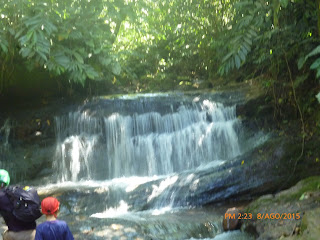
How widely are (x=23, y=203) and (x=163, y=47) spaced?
596 inches

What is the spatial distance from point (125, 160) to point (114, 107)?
1.95 m

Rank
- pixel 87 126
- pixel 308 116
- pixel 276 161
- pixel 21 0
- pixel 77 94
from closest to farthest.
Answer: pixel 21 0 < pixel 276 161 < pixel 308 116 < pixel 87 126 < pixel 77 94

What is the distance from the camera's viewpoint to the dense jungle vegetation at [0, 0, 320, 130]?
297 inches

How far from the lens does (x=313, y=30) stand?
26.3 feet

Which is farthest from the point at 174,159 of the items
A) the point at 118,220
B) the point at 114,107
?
the point at 118,220

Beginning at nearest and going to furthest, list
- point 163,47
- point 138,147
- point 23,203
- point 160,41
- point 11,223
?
point 23,203
point 11,223
point 138,147
point 160,41
point 163,47

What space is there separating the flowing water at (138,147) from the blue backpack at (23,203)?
4.44 metres

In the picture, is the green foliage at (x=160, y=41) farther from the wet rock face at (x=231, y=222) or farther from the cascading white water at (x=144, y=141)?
the wet rock face at (x=231, y=222)

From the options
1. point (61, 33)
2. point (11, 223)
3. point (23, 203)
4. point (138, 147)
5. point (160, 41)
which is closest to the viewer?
point (23, 203)

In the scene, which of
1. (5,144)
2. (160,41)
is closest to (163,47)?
(160,41)

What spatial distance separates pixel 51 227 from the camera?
2.96m

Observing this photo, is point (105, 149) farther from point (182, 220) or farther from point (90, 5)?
point (182, 220)
